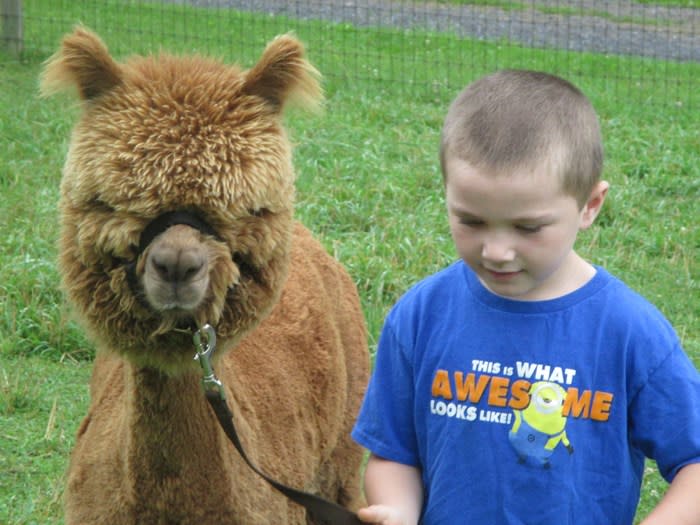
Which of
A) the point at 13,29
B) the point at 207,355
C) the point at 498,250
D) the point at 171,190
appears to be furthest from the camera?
the point at 13,29

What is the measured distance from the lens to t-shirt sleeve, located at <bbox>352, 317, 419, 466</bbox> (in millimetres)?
2582

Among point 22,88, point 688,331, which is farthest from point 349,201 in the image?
point 22,88

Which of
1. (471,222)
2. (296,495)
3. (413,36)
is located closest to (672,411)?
(471,222)

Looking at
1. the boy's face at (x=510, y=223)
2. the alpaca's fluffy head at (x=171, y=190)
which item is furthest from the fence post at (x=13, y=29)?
the boy's face at (x=510, y=223)

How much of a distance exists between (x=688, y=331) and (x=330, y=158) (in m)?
2.68

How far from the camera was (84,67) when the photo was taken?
2938 mm

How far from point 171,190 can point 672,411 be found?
3.69ft

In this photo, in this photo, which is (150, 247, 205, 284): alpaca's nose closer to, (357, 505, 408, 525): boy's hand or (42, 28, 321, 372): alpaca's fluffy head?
(42, 28, 321, 372): alpaca's fluffy head

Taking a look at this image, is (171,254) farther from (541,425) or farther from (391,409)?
(541,425)

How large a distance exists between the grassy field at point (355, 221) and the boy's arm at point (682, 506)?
1.64 m

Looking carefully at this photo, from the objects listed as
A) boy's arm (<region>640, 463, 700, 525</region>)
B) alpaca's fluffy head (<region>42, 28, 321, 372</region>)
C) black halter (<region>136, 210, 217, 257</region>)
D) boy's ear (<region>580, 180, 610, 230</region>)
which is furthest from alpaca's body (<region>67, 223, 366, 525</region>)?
boy's arm (<region>640, 463, 700, 525</region>)

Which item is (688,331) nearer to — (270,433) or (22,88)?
(270,433)

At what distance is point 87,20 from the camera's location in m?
11.1

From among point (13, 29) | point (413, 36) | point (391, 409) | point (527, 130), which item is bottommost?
point (391, 409)
